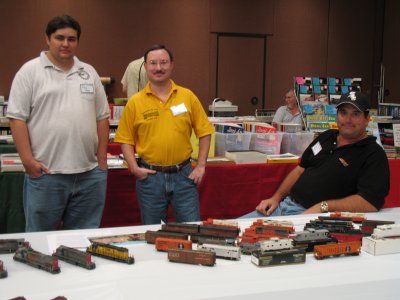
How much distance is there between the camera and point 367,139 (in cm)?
281

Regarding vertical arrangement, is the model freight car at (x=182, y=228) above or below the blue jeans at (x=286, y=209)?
above

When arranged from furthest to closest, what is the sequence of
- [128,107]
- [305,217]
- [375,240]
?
[128,107] → [305,217] → [375,240]

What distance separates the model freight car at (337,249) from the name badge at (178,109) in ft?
4.54

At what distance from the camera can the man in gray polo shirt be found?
2594 mm

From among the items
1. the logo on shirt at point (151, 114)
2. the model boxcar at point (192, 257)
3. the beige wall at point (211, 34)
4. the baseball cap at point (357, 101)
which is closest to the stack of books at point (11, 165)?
the logo on shirt at point (151, 114)

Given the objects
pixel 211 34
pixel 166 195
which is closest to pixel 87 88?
pixel 166 195

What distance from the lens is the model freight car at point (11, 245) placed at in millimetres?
1834

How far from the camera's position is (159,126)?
2.94m

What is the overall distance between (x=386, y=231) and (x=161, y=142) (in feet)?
4.67

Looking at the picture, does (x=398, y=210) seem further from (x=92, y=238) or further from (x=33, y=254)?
(x=33, y=254)

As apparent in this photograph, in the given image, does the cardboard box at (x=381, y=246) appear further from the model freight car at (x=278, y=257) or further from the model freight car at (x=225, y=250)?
the model freight car at (x=225, y=250)

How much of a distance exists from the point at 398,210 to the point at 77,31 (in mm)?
2039

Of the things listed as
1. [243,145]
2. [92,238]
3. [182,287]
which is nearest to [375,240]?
[182,287]

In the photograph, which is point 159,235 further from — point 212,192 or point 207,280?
point 212,192
